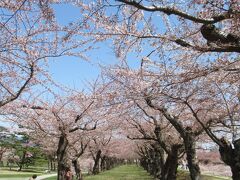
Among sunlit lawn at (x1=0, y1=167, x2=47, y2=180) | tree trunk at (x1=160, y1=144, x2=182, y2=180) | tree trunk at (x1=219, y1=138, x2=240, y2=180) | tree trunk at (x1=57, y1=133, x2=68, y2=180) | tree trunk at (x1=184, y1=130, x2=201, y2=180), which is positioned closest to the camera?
tree trunk at (x1=219, y1=138, x2=240, y2=180)

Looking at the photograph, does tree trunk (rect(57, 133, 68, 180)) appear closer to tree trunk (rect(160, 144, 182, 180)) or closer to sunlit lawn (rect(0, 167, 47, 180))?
tree trunk (rect(160, 144, 182, 180))

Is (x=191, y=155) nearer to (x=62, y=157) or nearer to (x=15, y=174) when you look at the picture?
(x=62, y=157)

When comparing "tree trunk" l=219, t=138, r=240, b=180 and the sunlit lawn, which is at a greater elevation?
the sunlit lawn

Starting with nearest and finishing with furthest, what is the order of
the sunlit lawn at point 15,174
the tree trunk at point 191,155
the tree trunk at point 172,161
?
1. the tree trunk at point 191,155
2. the tree trunk at point 172,161
3. the sunlit lawn at point 15,174

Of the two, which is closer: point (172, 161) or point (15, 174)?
point (172, 161)

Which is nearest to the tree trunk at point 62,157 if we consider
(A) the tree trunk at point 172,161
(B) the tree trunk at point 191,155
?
(A) the tree trunk at point 172,161

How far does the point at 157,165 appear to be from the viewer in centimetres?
2894

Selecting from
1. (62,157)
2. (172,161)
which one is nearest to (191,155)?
(172,161)

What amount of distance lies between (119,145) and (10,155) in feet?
71.1

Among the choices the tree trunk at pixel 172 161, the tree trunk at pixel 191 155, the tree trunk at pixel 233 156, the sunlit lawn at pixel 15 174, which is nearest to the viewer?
the tree trunk at pixel 233 156

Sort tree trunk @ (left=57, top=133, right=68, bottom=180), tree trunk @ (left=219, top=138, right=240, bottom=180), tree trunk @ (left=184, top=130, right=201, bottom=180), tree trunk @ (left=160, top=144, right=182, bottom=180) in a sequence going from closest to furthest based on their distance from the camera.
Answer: tree trunk @ (left=219, top=138, right=240, bottom=180)
tree trunk @ (left=184, top=130, right=201, bottom=180)
tree trunk @ (left=160, top=144, right=182, bottom=180)
tree trunk @ (left=57, top=133, right=68, bottom=180)

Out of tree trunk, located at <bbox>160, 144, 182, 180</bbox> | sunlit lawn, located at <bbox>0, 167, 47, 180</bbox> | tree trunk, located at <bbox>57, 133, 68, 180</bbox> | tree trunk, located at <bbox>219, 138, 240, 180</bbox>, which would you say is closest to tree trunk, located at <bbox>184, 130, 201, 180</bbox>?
tree trunk, located at <bbox>219, 138, 240, 180</bbox>

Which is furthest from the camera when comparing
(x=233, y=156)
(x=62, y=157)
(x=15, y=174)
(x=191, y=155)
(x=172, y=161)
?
(x=15, y=174)

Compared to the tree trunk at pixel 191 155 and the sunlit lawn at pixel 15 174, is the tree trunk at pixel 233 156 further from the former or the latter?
the sunlit lawn at pixel 15 174
